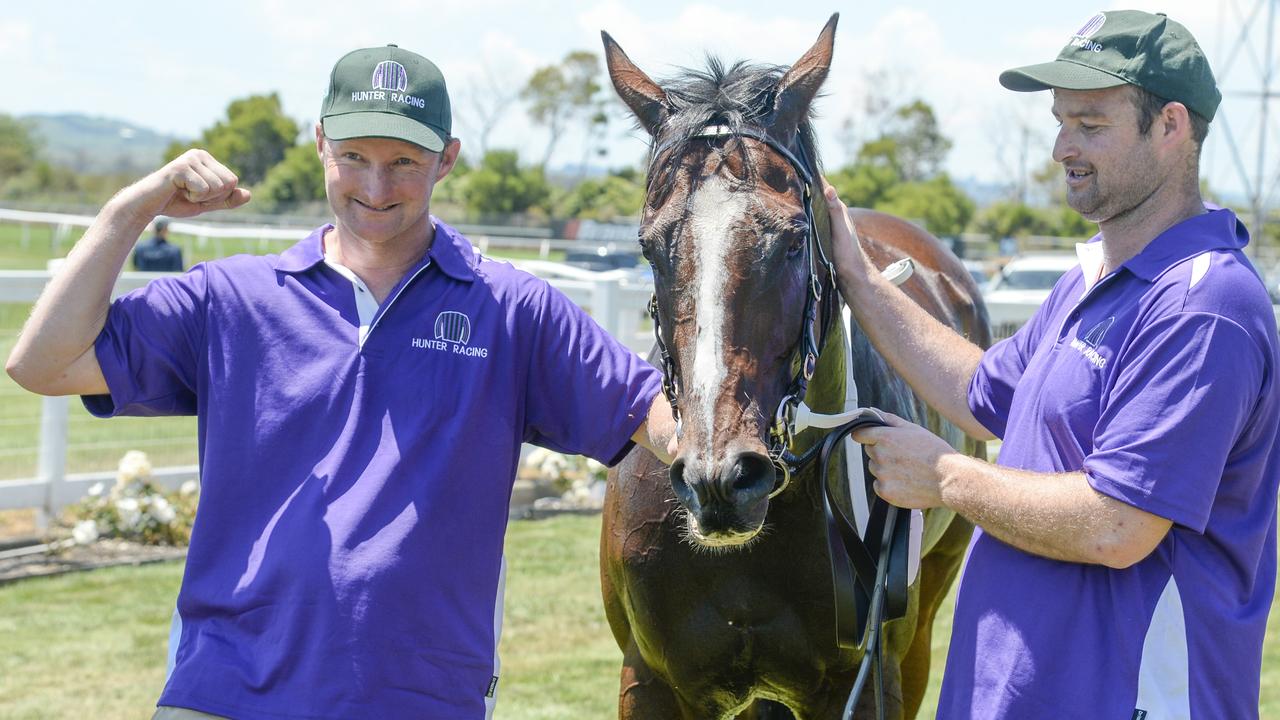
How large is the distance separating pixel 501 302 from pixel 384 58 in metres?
0.54

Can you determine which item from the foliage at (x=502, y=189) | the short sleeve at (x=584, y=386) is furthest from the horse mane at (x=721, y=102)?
the foliage at (x=502, y=189)

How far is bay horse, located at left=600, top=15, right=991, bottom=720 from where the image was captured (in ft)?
7.50

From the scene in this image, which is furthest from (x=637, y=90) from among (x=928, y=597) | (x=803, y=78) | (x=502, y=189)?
(x=502, y=189)

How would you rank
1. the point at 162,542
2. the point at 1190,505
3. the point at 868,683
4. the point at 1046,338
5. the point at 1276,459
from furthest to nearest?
the point at 162,542 → the point at 868,683 → the point at 1046,338 → the point at 1276,459 → the point at 1190,505

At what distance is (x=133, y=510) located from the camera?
23.5 feet

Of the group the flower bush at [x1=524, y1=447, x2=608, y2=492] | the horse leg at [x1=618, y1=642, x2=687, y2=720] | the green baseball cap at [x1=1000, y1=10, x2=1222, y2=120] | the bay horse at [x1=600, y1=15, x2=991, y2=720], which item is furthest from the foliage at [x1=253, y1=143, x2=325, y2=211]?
the green baseball cap at [x1=1000, y1=10, x2=1222, y2=120]

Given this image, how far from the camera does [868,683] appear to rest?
10.5 ft

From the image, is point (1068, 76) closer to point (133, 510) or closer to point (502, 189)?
point (133, 510)

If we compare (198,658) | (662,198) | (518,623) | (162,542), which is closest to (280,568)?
(198,658)

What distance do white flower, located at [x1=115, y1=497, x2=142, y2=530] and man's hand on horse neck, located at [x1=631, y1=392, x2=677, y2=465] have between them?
540 cm

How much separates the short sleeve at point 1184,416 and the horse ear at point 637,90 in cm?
115

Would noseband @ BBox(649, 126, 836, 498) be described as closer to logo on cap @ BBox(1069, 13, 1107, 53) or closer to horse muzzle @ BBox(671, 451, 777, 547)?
horse muzzle @ BBox(671, 451, 777, 547)

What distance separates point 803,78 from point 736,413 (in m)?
0.83

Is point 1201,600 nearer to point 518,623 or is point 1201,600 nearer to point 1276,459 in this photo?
point 1276,459
